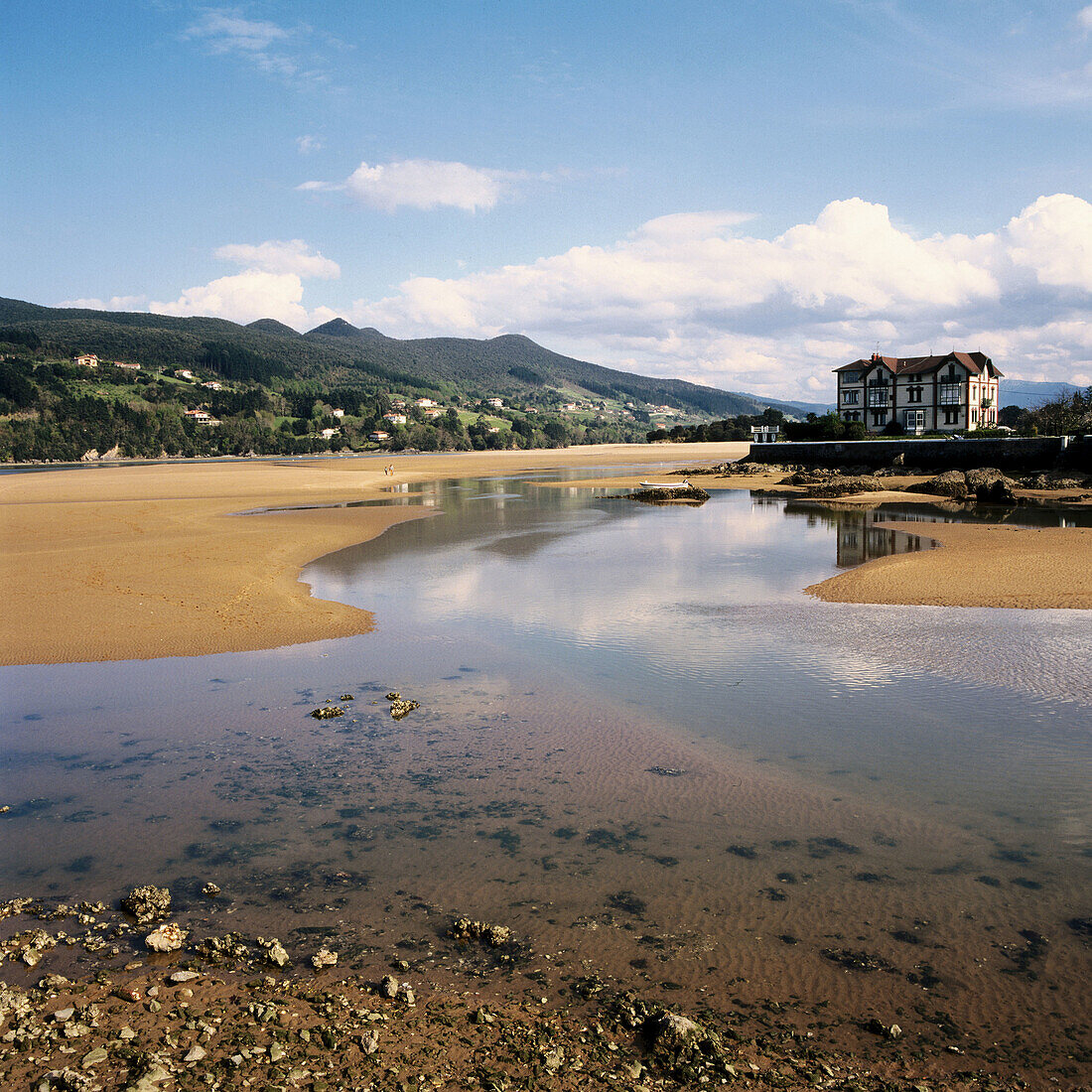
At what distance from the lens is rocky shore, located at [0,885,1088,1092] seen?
4152mm

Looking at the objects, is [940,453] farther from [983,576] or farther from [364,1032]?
[364,1032]

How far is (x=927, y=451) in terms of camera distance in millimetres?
55031

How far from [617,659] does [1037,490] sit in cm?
4050

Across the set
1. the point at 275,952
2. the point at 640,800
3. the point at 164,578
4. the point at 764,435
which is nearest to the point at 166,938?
the point at 275,952

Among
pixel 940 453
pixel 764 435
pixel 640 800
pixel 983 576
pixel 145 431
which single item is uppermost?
pixel 145 431

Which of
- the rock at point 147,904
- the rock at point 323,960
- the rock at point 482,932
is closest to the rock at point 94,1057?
the rock at point 323,960

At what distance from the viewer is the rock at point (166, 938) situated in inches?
209

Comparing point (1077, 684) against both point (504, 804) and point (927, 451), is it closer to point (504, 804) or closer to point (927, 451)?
point (504, 804)

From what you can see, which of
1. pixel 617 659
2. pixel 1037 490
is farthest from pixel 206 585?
pixel 1037 490

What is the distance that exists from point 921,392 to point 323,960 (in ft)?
308

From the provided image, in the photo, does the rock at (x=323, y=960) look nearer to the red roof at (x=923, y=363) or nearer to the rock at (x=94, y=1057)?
the rock at (x=94, y=1057)

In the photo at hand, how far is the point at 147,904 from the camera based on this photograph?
5816 millimetres

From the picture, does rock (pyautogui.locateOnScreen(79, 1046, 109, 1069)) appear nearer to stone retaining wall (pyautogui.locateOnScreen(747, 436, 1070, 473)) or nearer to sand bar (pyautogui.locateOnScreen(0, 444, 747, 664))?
sand bar (pyautogui.locateOnScreen(0, 444, 747, 664))

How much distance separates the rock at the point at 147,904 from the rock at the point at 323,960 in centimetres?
143
